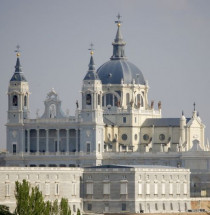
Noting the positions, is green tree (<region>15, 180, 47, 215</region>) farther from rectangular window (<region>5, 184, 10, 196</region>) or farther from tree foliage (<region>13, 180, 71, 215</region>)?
rectangular window (<region>5, 184, 10, 196</region>)

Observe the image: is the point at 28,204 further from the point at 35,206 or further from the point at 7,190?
the point at 7,190

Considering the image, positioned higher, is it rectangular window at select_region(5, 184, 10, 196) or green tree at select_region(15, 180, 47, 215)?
rectangular window at select_region(5, 184, 10, 196)

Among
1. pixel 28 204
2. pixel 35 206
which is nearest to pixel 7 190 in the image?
pixel 28 204

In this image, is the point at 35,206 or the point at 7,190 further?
the point at 7,190

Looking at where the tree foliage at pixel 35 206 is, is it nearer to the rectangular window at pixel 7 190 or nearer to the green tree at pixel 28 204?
the green tree at pixel 28 204

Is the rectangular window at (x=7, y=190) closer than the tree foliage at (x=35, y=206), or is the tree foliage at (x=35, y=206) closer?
the tree foliage at (x=35, y=206)

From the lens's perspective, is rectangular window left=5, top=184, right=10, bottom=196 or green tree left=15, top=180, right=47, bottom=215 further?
rectangular window left=5, top=184, right=10, bottom=196

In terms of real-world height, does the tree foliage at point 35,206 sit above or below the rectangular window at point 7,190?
below

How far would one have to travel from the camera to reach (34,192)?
588 feet

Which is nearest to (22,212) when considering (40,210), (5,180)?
(40,210)

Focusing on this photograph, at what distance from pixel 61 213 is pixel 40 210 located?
195 centimetres

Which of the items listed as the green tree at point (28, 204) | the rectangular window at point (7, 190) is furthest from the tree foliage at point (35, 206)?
A: the rectangular window at point (7, 190)

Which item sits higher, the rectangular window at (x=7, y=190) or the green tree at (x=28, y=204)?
the rectangular window at (x=7, y=190)

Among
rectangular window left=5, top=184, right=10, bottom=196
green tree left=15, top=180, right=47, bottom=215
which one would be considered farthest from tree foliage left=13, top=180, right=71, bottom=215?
rectangular window left=5, top=184, right=10, bottom=196
